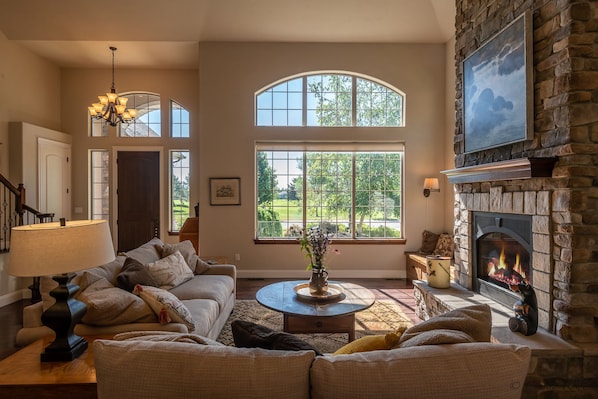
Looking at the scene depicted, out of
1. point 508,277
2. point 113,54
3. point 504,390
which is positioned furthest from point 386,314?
point 113,54

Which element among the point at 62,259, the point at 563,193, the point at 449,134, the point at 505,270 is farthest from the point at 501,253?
the point at 62,259

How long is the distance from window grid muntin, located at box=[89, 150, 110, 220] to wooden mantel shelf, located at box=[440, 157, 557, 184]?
622 cm

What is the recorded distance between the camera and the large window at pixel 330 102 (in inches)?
228

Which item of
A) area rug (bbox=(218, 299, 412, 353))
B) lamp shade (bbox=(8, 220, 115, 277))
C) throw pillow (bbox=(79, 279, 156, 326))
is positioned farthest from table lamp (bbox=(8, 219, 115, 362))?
area rug (bbox=(218, 299, 412, 353))

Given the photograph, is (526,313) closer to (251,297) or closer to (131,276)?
(131,276)

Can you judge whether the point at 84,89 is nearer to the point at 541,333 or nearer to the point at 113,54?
the point at 113,54

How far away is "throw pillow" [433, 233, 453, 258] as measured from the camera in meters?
5.27

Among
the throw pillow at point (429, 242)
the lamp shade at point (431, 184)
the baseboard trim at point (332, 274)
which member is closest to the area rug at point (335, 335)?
the baseboard trim at point (332, 274)

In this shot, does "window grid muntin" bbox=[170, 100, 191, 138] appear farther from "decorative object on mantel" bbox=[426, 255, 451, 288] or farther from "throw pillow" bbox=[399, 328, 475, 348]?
"throw pillow" bbox=[399, 328, 475, 348]

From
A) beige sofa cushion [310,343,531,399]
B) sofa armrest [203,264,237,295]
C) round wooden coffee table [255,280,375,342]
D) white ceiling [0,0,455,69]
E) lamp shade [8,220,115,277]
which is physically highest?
white ceiling [0,0,455,69]

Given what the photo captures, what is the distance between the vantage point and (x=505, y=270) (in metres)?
3.13

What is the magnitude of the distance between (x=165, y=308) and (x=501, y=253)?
119 inches

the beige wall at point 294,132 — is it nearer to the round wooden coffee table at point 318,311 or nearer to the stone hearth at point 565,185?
the round wooden coffee table at point 318,311

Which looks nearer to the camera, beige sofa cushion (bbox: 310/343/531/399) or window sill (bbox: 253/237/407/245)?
beige sofa cushion (bbox: 310/343/531/399)
